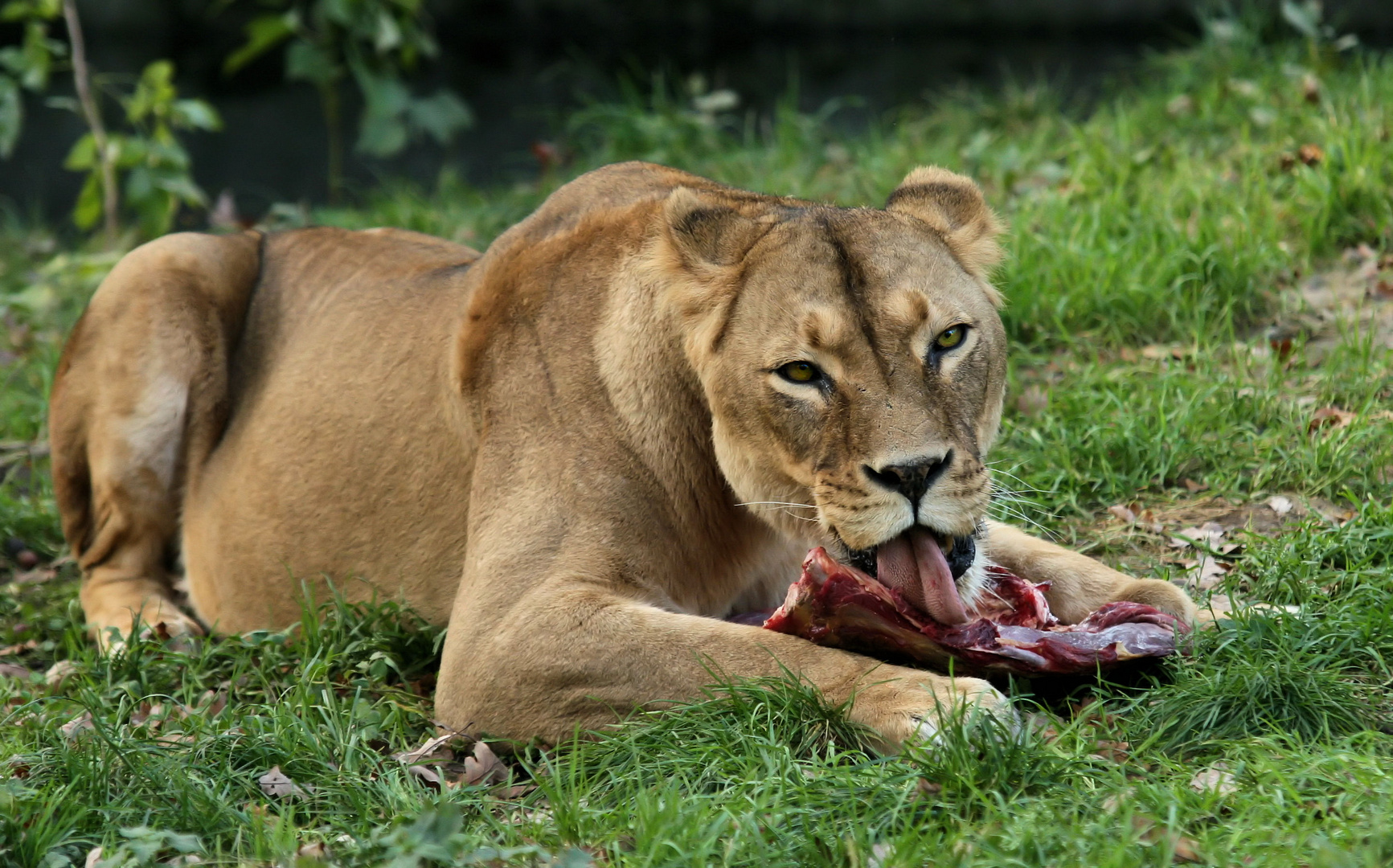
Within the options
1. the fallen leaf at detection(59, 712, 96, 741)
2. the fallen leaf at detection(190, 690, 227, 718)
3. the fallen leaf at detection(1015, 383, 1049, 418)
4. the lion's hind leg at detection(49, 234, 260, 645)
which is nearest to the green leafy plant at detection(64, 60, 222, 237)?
the lion's hind leg at detection(49, 234, 260, 645)

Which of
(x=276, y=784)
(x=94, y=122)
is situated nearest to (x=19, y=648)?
(x=276, y=784)

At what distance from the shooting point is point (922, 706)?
9.83 ft

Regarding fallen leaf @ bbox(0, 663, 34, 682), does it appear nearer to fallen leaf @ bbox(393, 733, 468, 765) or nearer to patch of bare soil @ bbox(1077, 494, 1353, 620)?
fallen leaf @ bbox(393, 733, 468, 765)

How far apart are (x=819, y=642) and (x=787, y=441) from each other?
1.55ft

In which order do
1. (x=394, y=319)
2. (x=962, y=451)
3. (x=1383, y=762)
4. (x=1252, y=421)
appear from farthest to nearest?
(x=1252, y=421) → (x=394, y=319) → (x=962, y=451) → (x=1383, y=762)

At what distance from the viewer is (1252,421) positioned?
4844mm

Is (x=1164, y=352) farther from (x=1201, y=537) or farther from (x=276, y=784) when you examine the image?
(x=276, y=784)

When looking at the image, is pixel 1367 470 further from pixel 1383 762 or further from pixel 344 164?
pixel 344 164

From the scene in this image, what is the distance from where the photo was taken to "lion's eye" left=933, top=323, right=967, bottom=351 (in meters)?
3.38

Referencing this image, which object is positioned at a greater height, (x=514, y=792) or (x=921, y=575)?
(x=921, y=575)

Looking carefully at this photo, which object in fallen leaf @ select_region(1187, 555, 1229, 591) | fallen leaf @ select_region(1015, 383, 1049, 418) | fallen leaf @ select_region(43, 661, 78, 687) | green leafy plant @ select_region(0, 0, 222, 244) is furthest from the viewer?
A: green leafy plant @ select_region(0, 0, 222, 244)

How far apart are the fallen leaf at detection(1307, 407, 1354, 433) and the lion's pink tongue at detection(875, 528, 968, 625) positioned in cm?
202

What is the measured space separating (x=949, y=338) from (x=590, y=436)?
3.07ft

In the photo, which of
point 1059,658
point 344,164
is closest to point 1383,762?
point 1059,658
